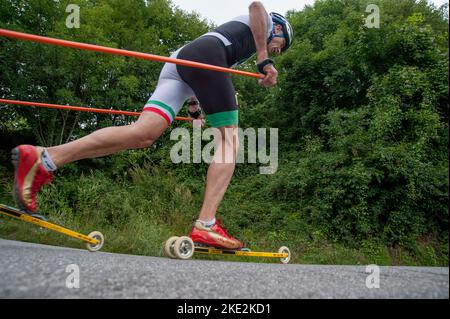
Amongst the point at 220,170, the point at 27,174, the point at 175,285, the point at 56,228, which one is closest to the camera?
the point at 175,285

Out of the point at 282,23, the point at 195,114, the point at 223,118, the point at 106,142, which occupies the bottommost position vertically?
the point at 106,142

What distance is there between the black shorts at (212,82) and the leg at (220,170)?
0.31 ft

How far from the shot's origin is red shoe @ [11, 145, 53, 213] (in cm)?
204

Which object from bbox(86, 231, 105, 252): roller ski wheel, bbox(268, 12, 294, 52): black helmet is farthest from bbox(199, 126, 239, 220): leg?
bbox(86, 231, 105, 252): roller ski wheel

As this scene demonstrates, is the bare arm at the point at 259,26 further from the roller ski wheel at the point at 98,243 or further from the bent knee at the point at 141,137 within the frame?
the roller ski wheel at the point at 98,243

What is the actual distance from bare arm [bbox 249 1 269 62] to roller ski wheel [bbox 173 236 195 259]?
4.80 feet

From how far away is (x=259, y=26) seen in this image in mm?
2615

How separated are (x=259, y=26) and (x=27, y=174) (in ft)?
6.04

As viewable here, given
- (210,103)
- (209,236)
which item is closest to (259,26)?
(210,103)

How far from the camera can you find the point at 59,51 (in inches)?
317

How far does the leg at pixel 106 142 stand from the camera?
2.17 metres

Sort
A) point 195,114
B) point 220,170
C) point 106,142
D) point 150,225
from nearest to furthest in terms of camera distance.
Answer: point 106,142 → point 220,170 → point 195,114 → point 150,225

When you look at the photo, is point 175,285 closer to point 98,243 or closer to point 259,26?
point 259,26

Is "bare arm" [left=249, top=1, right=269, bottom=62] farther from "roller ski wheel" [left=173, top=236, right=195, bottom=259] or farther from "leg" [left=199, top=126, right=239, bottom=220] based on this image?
"roller ski wheel" [left=173, top=236, right=195, bottom=259]
